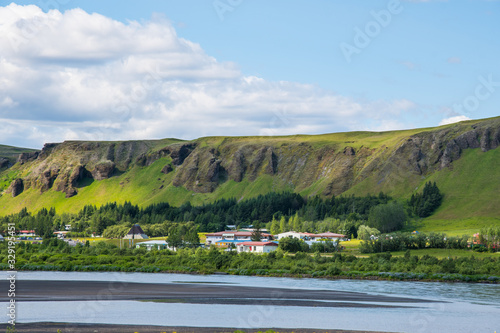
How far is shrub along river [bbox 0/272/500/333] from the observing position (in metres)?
43.1

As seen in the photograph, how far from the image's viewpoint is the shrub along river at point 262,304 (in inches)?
Answer: 1698

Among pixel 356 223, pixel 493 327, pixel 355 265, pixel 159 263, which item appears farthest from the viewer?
pixel 356 223

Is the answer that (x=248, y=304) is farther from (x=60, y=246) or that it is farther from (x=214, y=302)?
(x=60, y=246)

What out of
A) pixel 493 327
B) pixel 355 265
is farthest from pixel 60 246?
pixel 493 327

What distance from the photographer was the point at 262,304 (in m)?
53.8

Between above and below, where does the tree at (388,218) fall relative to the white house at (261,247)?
above

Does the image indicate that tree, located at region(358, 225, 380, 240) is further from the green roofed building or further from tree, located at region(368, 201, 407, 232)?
the green roofed building

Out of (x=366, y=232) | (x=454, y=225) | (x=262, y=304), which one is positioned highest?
(x=454, y=225)

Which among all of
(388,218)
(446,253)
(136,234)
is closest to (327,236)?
(388,218)

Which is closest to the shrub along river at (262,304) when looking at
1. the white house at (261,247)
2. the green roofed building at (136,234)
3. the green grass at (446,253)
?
the green grass at (446,253)

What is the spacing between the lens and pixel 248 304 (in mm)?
53469

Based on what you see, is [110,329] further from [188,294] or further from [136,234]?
[136,234]

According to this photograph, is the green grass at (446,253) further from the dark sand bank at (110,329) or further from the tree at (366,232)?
the dark sand bank at (110,329)

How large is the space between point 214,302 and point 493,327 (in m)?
24.4
